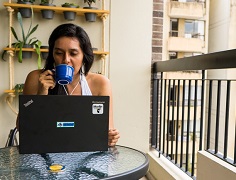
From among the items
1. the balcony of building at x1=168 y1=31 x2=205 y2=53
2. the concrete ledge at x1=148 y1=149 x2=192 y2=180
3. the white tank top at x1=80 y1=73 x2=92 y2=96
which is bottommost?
the concrete ledge at x1=148 y1=149 x2=192 y2=180

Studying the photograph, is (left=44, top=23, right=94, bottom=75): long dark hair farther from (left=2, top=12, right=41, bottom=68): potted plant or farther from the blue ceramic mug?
(left=2, top=12, right=41, bottom=68): potted plant

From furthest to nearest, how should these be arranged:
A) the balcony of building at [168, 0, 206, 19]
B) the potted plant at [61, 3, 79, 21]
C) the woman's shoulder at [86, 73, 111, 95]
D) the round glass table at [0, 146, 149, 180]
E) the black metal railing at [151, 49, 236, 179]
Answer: the balcony of building at [168, 0, 206, 19] → the potted plant at [61, 3, 79, 21] → the black metal railing at [151, 49, 236, 179] → the woman's shoulder at [86, 73, 111, 95] → the round glass table at [0, 146, 149, 180]

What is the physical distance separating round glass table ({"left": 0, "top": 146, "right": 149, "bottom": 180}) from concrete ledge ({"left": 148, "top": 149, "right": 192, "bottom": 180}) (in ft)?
4.11

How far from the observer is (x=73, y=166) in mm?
986

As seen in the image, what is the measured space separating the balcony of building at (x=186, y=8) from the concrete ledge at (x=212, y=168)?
19.2ft

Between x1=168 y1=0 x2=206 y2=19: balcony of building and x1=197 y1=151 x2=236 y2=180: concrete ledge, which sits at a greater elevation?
x1=168 y1=0 x2=206 y2=19: balcony of building

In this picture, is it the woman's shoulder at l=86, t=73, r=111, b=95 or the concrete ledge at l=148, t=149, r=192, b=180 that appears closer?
the woman's shoulder at l=86, t=73, r=111, b=95

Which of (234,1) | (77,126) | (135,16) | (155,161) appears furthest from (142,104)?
(234,1)

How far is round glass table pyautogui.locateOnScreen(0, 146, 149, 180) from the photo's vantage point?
90 cm

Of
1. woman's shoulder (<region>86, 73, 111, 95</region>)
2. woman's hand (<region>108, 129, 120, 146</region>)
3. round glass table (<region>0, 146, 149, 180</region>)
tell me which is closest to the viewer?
round glass table (<region>0, 146, 149, 180</region>)

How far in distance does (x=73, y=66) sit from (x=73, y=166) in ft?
1.96

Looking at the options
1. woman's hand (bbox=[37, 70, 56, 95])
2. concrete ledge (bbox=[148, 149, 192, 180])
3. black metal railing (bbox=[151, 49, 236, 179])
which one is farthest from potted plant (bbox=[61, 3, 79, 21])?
concrete ledge (bbox=[148, 149, 192, 180])

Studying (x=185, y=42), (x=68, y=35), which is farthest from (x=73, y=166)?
(x=185, y=42)

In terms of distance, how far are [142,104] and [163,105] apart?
0.24 m
